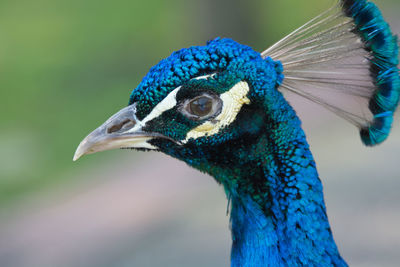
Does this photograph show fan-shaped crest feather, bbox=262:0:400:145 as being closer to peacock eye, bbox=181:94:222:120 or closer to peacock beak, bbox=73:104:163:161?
peacock eye, bbox=181:94:222:120

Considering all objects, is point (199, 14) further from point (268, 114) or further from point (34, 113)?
point (268, 114)

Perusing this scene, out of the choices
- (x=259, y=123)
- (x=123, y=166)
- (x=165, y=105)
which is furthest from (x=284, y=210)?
(x=123, y=166)

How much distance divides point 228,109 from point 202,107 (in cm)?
6

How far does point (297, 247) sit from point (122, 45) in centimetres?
628

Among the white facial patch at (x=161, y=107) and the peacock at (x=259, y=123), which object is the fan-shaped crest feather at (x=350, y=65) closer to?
the peacock at (x=259, y=123)

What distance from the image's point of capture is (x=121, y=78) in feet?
20.5

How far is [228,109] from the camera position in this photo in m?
1.17

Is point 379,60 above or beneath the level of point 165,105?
beneath

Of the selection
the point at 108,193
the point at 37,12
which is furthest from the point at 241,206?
the point at 37,12

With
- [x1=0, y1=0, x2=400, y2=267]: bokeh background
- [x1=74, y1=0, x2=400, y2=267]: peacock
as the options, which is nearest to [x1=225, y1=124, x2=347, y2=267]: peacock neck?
[x1=74, y1=0, x2=400, y2=267]: peacock

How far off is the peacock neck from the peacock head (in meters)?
0.07

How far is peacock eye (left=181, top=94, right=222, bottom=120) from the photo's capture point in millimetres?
1162

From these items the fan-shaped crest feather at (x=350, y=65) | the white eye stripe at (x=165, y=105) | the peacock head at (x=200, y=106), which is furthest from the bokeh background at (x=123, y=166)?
the white eye stripe at (x=165, y=105)

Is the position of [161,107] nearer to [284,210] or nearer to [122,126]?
[122,126]
